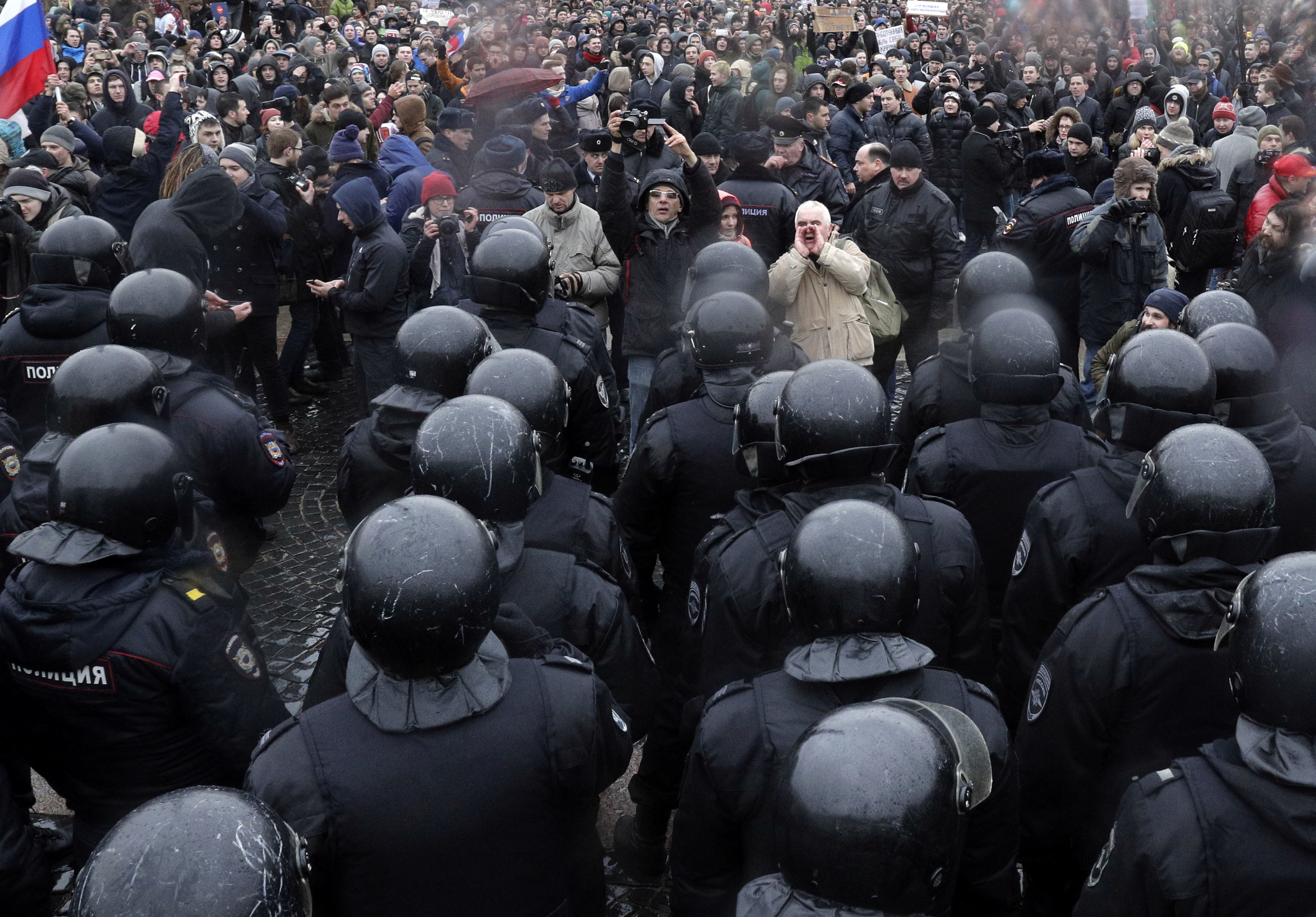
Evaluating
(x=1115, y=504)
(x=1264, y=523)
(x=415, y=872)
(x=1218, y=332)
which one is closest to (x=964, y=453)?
(x=1115, y=504)

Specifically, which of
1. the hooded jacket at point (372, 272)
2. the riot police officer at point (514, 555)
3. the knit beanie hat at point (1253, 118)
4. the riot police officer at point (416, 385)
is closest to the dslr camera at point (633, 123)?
the hooded jacket at point (372, 272)

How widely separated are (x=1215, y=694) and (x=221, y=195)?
647 centimetres

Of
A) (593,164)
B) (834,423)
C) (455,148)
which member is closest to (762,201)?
(593,164)

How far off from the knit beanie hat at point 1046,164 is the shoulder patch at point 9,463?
651 cm

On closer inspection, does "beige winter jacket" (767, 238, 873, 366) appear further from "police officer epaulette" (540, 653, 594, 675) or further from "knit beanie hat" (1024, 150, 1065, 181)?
"police officer epaulette" (540, 653, 594, 675)

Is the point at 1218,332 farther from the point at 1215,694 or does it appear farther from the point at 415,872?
the point at 415,872

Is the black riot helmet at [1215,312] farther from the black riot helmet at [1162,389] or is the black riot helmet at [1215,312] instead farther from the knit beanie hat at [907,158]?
the knit beanie hat at [907,158]

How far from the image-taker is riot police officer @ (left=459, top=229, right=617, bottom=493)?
4887 millimetres

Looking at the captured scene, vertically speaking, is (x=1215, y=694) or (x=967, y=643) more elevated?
(x=1215, y=694)

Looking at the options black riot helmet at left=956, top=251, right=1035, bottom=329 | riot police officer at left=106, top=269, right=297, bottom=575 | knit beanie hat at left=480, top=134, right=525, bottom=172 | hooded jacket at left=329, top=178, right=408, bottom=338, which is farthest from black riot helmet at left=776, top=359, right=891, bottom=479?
knit beanie hat at left=480, top=134, right=525, bottom=172

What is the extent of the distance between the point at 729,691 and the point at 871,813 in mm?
736

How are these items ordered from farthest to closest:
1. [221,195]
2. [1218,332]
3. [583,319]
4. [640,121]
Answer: [640,121], [221,195], [583,319], [1218,332]

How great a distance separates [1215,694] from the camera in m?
2.72

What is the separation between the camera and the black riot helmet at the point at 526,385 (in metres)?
3.56
